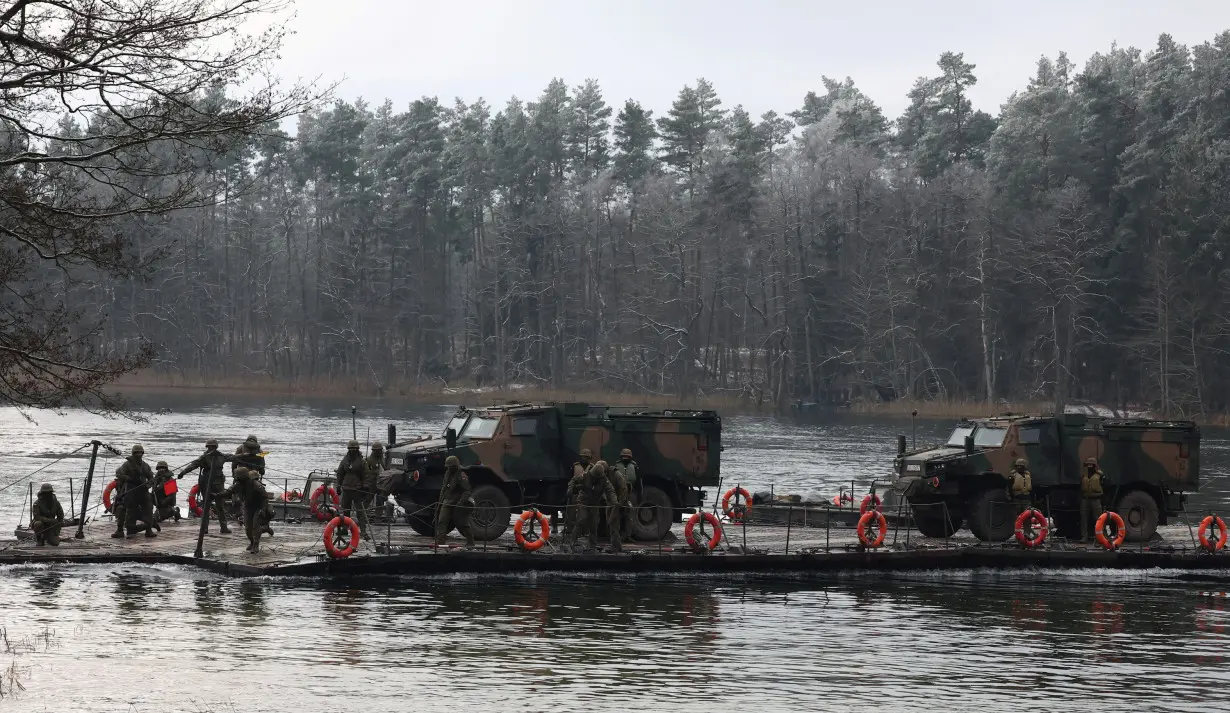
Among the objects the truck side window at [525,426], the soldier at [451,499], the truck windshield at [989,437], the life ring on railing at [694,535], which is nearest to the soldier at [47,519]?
the soldier at [451,499]

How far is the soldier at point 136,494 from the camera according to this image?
2550 centimetres

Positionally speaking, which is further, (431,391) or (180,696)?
(431,391)

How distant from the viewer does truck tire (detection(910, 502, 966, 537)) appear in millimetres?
27859

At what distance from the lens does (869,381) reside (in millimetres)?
89500

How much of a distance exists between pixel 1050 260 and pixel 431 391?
3906 cm

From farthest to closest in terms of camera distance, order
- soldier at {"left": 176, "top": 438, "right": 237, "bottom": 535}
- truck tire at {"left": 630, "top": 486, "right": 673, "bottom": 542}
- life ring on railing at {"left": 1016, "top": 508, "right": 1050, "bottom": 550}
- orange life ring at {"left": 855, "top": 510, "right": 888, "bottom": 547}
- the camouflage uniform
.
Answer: truck tire at {"left": 630, "top": 486, "right": 673, "bottom": 542} < life ring on railing at {"left": 1016, "top": 508, "right": 1050, "bottom": 550} < orange life ring at {"left": 855, "top": 510, "right": 888, "bottom": 547} < soldier at {"left": 176, "top": 438, "right": 237, "bottom": 535} < the camouflage uniform

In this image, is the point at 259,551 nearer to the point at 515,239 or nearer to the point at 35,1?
the point at 35,1

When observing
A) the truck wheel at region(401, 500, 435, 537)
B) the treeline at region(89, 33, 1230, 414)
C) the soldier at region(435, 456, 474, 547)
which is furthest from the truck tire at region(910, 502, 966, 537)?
the treeline at region(89, 33, 1230, 414)

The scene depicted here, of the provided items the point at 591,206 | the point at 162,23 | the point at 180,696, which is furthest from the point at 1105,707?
the point at 591,206

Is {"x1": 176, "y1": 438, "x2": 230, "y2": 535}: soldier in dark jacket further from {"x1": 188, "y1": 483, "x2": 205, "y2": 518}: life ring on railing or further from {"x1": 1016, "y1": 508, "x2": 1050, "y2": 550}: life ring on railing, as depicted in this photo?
{"x1": 1016, "y1": 508, "x2": 1050, "y2": 550}: life ring on railing

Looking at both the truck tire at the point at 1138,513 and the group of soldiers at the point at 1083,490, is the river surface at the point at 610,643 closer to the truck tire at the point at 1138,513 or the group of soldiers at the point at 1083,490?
the group of soldiers at the point at 1083,490

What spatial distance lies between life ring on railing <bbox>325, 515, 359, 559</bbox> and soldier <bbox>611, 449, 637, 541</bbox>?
418 centimetres

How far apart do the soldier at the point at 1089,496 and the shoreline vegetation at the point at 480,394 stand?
54489 millimetres

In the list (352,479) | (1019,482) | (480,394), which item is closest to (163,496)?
(352,479)
